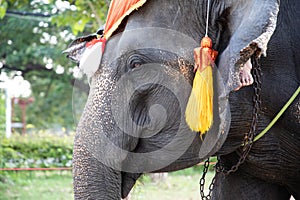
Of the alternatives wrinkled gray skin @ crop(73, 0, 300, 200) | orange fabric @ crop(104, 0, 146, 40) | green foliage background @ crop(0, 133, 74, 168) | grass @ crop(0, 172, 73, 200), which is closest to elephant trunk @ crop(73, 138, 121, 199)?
wrinkled gray skin @ crop(73, 0, 300, 200)

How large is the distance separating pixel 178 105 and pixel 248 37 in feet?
1.51

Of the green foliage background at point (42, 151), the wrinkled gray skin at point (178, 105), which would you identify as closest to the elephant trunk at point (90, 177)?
the wrinkled gray skin at point (178, 105)

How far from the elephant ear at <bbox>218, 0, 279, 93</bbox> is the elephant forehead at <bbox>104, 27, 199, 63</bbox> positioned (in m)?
0.20

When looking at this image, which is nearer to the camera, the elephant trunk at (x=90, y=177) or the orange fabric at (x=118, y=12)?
the elephant trunk at (x=90, y=177)

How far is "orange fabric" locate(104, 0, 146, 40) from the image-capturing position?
2619 mm

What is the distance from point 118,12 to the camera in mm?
2656

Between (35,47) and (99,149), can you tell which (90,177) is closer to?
(99,149)

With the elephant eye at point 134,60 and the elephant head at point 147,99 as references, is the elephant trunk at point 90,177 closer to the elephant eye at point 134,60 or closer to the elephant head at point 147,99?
the elephant head at point 147,99

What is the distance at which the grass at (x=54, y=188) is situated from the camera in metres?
9.06

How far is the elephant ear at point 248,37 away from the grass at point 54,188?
19.3ft

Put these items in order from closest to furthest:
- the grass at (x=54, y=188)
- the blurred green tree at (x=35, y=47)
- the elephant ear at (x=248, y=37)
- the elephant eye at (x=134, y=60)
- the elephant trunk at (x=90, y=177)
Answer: the elephant ear at (x=248, y=37) → the elephant trunk at (x=90, y=177) → the elephant eye at (x=134, y=60) → the grass at (x=54, y=188) → the blurred green tree at (x=35, y=47)

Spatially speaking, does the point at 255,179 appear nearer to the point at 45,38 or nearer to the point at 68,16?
the point at 68,16

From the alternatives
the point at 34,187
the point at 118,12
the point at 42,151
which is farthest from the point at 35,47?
the point at 118,12

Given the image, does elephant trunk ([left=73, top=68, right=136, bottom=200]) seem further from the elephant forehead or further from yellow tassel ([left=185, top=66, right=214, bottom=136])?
yellow tassel ([left=185, top=66, right=214, bottom=136])
